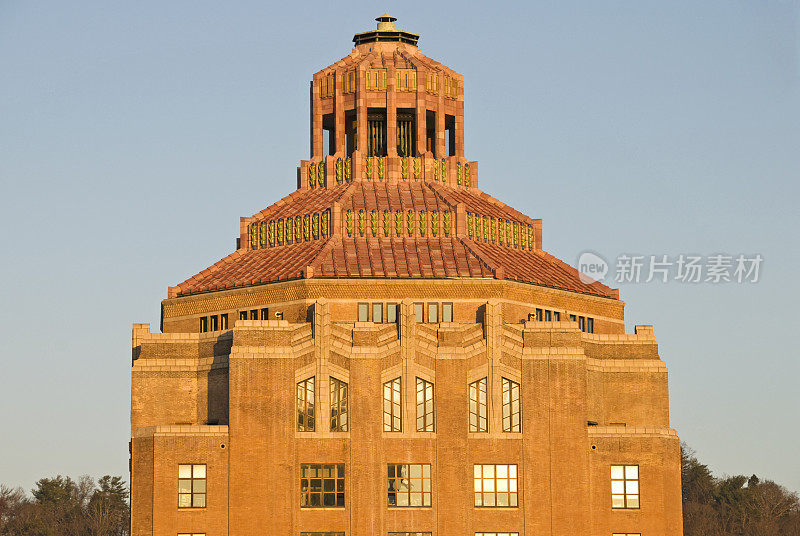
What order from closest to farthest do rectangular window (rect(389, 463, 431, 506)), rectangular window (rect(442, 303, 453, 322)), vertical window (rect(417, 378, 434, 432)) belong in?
rectangular window (rect(389, 463, 431, 506)), vertical window (rect(417, 378, 434, 432)), rectangular window (rect(442, 303, 453, 322))

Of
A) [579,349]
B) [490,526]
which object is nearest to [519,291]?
[579,349]

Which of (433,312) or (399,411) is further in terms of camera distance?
(433,312)

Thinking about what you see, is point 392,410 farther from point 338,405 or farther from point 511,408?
point 511,408

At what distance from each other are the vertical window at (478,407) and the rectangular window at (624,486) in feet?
26.5

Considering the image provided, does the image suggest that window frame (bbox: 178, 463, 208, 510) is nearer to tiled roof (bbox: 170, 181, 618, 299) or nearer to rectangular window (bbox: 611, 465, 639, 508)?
tiled roof (bbox: 170, 181, 618, 299)

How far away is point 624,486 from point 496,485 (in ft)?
25.1

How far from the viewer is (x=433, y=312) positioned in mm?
125562

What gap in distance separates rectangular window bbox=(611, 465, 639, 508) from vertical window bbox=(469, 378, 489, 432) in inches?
317

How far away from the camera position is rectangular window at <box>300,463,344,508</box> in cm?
11875

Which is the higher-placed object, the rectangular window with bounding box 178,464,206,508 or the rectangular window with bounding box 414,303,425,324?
the rectangular window with bounding box 414,303,425,324

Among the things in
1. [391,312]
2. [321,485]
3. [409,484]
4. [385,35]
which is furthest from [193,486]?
[385,35]

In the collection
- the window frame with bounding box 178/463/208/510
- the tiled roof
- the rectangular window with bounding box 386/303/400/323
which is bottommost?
the window frame with bounding box 178/463/208/510

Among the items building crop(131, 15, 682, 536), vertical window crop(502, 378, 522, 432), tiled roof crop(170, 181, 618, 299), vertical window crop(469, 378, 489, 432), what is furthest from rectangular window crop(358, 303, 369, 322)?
vertical window crop(502, 378, 522, 432)

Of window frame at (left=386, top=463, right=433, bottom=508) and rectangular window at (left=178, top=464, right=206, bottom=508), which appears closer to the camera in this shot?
rectangular window at (left=178, top=464, right=206, bottom=508)
